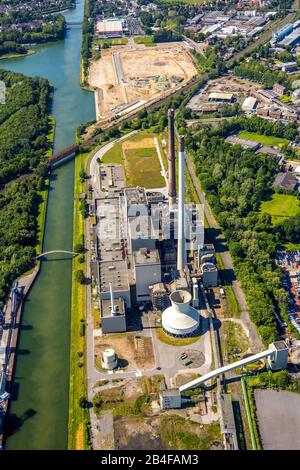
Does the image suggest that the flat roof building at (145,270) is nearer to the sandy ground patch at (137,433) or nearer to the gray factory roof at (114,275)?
the gray factory roof at (114,275)

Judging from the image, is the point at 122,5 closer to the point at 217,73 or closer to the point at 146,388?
the point at 217,73

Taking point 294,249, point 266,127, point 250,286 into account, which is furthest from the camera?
point 266,127

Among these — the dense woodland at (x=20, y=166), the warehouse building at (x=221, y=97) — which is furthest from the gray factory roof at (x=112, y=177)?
the warehouse building at (x=221, y=97)

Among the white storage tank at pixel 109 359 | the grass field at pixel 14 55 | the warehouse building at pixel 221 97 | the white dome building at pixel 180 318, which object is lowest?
the white storage tank at pixel 109 359

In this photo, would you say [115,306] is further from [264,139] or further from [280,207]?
[264,139]

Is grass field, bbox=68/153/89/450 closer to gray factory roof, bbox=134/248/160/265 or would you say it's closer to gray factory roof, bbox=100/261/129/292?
gray factory roof, bbox=100/261/129/292
